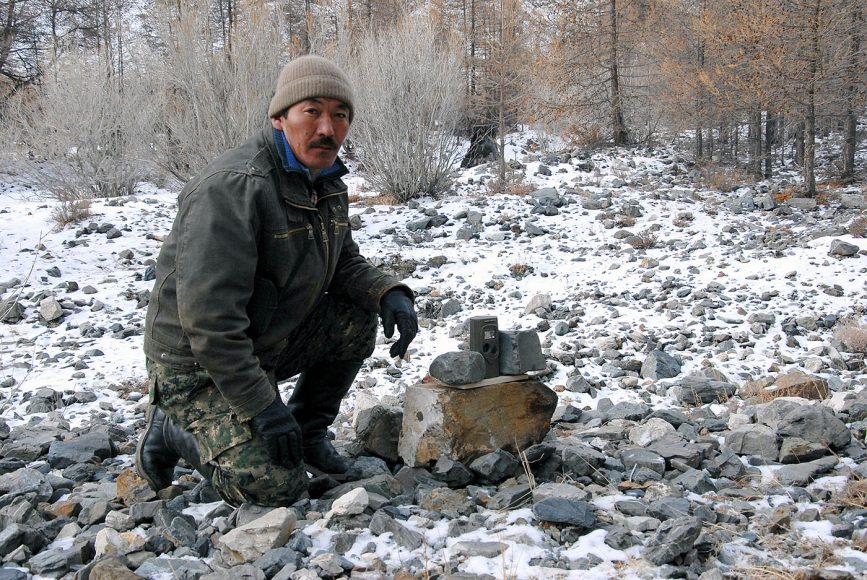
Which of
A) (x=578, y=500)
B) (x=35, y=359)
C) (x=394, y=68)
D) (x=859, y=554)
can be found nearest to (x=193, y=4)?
(x=394, y=68)

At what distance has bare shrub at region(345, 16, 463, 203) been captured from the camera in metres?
11.1

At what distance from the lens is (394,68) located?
1109 centimetres

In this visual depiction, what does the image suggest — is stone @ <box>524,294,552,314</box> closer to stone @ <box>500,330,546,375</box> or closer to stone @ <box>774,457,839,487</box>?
stone @ <box>500,330,546,375</box>

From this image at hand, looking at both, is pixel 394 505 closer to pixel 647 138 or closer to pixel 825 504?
pixel 825 504

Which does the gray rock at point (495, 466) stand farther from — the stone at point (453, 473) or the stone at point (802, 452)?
the stone at point (802, 452)

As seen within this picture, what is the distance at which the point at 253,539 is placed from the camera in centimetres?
227

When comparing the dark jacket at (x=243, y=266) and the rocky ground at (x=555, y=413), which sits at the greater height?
the dark jacket at (x=243, y=266)

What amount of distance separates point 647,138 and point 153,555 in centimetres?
→ 1804

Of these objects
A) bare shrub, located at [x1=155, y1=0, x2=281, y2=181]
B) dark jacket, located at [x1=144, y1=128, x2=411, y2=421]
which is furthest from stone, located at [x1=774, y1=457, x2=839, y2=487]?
bare shrub, located at [x1=155, y1=0, x2=281, y2=181]

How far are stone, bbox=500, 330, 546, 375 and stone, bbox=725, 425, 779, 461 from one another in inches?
39.6

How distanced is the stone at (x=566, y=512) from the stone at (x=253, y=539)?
2.92ft

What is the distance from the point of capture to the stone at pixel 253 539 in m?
2.25

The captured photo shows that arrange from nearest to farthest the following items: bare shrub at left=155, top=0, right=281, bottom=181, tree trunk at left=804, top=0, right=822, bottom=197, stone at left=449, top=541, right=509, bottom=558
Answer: stone at left=449, top=541, right=509, bottom=558 → bare shrub at left=155, top=0, right=281, bottom=181 → tree trunk at left=804, top=0, right=822, bottom=197

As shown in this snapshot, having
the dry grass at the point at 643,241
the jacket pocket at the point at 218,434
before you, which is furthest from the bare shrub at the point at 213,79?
the jacket pocket at the point at 218,434
